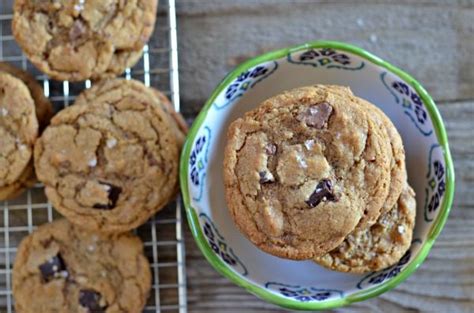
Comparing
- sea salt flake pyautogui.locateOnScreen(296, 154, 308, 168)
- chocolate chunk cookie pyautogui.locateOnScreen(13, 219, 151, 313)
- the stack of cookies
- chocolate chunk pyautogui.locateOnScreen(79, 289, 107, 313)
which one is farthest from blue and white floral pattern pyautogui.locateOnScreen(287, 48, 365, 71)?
chocolate chunk pyautogui.locateOnScreen(79, 289, 107, 313)

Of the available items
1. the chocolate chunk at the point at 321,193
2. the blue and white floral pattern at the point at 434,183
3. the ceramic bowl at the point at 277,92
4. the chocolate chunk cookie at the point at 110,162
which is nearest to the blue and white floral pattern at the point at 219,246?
the ceramic bowl at the point at 277,92

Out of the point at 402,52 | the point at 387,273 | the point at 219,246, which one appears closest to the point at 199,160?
the point at 219,246

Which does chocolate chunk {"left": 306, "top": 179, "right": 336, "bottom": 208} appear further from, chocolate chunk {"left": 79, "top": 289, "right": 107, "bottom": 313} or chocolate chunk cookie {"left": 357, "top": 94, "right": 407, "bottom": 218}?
chocolate chunk {"left": 79, "top": 289, "right": 107, "bottom": 313}

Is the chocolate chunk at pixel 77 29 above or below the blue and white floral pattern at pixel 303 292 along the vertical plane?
above

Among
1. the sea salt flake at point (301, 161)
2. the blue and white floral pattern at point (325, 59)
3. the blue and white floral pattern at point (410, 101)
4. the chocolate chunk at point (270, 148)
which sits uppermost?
the blue and white floral pattern at point (325, 59)

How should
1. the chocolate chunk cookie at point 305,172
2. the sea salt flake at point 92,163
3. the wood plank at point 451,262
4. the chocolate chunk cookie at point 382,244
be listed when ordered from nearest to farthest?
1. the chocolate chunk cookie at point 305,172
2. the chocolate chunk cookie at point 382,244
3. the sea salt flake at point 92,163
4. the wood plank at point 451,262

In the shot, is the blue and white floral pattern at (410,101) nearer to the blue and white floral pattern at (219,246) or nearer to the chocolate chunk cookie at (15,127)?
the blue and white floral pattern at (219,246)
